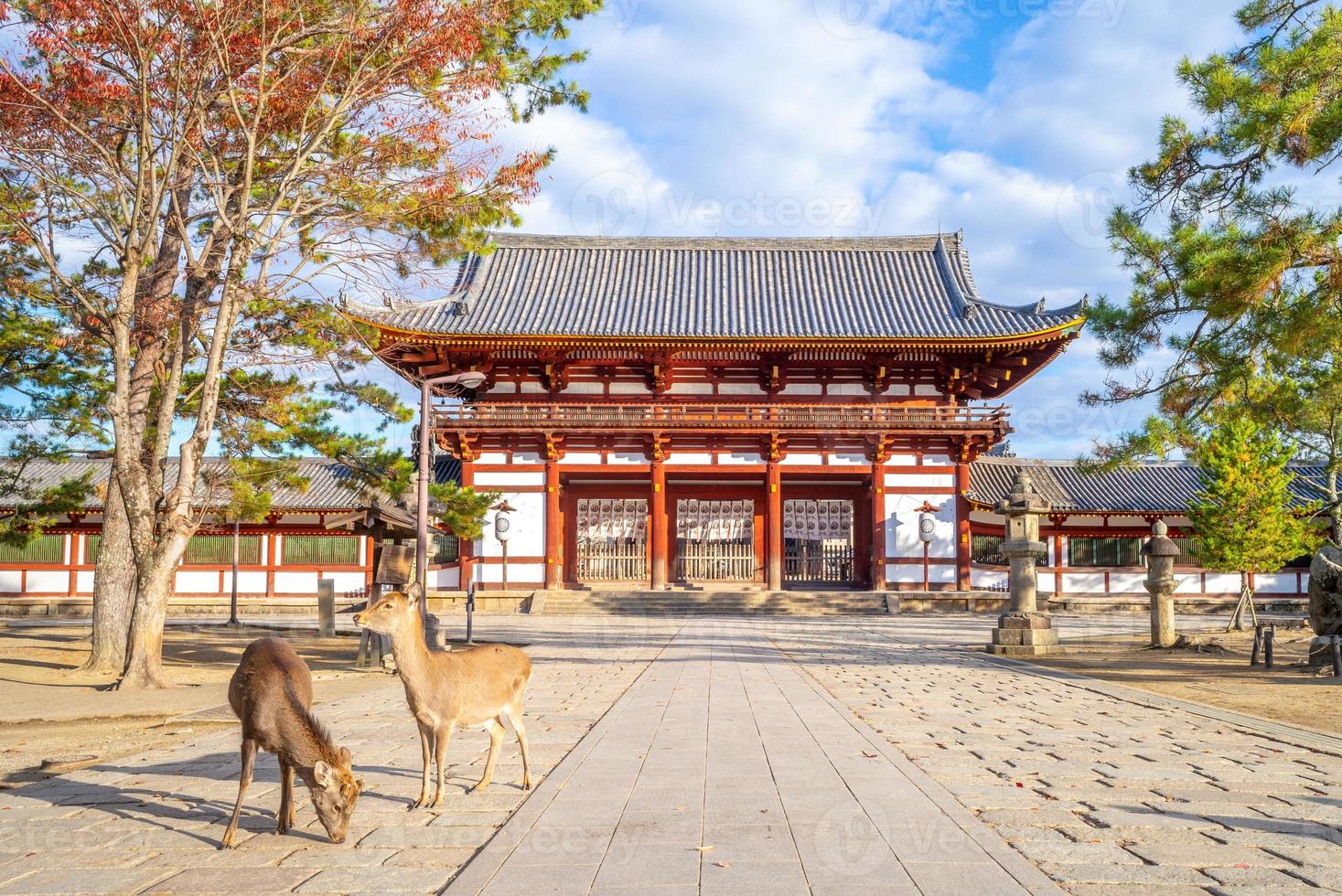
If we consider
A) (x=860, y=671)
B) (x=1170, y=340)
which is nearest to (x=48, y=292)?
(x=860, y=671)

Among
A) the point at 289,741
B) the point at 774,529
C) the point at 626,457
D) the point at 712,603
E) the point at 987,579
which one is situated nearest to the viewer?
the point at 289,741

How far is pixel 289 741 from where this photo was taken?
4.49m

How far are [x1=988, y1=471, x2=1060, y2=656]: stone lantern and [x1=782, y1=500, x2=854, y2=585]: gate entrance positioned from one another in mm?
11645

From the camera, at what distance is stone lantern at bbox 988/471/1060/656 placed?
1523cm

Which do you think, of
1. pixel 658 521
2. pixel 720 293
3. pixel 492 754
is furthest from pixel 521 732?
pixel 720 293

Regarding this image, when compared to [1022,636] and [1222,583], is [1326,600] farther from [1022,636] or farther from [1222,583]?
[1222,583]

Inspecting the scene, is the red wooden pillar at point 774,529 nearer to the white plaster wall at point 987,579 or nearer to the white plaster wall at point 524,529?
the white plaster wall at point 987,579

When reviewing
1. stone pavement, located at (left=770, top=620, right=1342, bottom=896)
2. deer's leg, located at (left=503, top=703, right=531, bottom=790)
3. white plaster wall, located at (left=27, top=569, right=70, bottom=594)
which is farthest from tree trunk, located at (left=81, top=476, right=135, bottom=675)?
white plaster wall, located at (left=27, top=569, right=70, bottom=594)

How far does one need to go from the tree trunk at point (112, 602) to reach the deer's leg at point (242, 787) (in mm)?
9278

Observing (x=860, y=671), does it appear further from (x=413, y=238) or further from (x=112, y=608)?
(x=112, y=608)

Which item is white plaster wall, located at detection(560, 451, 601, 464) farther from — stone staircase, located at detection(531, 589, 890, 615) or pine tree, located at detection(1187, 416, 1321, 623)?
pine tree, located at detection(1187, 416, 1321, 623)

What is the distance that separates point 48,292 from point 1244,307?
15154 mm

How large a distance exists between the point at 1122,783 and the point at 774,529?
804 inches

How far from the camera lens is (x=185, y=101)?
38.4ft
